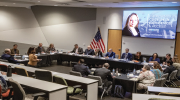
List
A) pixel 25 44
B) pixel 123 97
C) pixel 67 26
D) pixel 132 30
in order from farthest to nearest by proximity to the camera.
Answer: pixel 67 26, pixel 25 44, pixel 132 30, pixel 123 97

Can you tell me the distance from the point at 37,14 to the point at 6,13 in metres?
2.09

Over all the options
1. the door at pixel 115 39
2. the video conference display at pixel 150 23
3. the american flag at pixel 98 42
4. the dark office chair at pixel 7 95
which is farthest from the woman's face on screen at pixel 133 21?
the dark office chair at pixel 7 95

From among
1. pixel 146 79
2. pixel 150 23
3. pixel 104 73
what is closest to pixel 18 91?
pixel 104 73

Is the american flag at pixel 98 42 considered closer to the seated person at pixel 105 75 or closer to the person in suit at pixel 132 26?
the person in suit at pixel 132 26

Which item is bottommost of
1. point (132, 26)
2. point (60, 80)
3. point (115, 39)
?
point (60, 80)

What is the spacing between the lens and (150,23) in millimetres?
10648

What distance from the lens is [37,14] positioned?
13.0 metres

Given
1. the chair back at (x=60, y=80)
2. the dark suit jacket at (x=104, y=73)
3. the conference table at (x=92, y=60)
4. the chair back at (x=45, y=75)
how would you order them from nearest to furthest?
the chair back at (x=60, y=80), the chair back at (x=45, y=75), the dark suit jacket at (x=104, y=73), the conference table at (x=92, y=60)

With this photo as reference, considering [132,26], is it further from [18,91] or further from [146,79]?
[18,91]

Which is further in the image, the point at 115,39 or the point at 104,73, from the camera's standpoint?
the point at 115,39

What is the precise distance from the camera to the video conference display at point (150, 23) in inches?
397

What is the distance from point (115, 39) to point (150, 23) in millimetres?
2341

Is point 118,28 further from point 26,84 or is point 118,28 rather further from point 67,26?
point 26,84

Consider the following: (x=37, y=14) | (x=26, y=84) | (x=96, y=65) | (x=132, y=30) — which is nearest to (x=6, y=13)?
(x=37, y=14)
